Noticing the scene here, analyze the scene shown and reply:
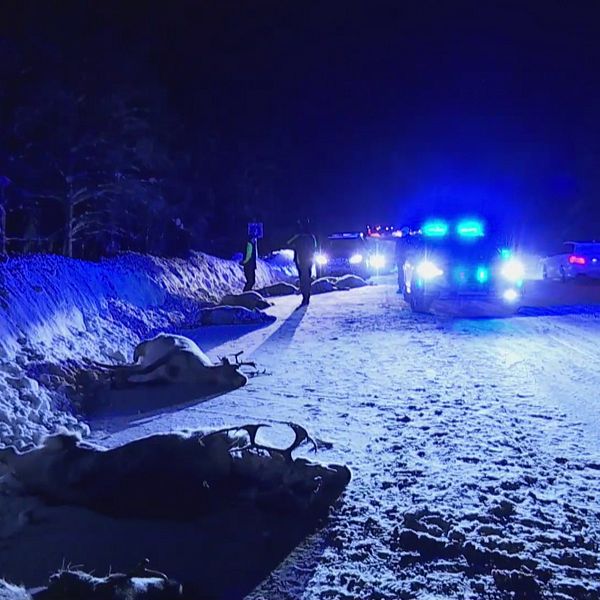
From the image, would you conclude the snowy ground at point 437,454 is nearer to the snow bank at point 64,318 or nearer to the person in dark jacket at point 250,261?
the snow bank at point 64,318

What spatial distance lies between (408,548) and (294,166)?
5286cm

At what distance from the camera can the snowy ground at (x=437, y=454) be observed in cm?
378

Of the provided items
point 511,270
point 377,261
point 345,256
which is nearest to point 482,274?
point 511,270

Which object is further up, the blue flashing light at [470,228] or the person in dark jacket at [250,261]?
the blue flashing light at [470,228]

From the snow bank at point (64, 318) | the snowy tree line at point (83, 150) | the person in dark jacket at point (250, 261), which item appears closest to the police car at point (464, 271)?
the snow bank at point (64, 318)

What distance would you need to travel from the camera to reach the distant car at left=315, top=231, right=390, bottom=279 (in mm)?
30953

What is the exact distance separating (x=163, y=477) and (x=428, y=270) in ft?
44.3

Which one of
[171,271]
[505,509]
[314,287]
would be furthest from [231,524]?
[314,287]

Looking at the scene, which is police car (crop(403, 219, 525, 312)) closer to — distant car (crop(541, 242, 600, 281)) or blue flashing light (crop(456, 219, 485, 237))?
blue flashing light (crop(456, 219, 485, 237))

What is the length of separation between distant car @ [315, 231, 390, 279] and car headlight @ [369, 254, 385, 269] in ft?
2.00

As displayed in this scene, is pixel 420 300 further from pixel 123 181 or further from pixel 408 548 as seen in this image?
pixel 408 548

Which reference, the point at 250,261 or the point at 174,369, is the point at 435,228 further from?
the point at 174,369

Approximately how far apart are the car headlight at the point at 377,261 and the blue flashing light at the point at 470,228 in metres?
14.2

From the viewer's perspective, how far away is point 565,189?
7712 centimetres
